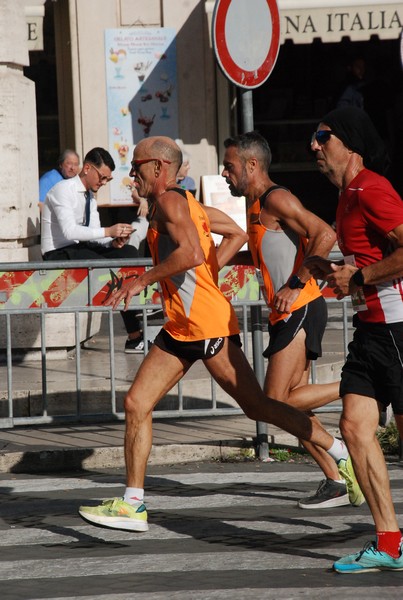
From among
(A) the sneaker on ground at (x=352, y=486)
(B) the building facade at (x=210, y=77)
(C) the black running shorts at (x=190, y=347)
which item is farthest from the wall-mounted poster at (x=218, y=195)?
(A) the sneaker on ground at (x=352, y=486)

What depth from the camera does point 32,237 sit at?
40.8 ft

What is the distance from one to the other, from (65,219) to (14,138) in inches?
33.5

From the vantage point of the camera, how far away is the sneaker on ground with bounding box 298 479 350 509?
7.36m

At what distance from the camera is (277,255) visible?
296 inches

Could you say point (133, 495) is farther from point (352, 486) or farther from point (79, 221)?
point (79, 221)

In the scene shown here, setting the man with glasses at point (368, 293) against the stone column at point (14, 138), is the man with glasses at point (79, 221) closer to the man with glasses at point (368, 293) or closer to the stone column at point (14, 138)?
the stone column at point (14, 138)

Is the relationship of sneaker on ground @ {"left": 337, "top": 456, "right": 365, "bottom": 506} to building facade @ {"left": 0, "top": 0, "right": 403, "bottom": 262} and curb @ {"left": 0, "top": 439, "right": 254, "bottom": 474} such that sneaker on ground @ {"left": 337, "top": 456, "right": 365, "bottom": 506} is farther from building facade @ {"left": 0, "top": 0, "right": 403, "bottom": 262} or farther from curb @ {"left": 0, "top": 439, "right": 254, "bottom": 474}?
building facade @ {"left": 0, "top": 0, "right": 403, "bottom": 262}

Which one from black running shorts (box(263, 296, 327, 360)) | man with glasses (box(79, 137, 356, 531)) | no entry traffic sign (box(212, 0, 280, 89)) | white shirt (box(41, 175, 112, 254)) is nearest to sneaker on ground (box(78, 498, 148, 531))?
man with glasses (box(79, 137, 356, 531))

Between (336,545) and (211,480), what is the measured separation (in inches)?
76.7

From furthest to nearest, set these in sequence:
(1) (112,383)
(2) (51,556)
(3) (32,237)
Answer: (3) (32,237) → (1) (112,383) → (2) (51,556)

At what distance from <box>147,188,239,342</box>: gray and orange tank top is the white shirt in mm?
4643

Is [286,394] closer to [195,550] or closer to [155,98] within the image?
[195,550]

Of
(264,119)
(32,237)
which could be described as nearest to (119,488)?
(32,237)

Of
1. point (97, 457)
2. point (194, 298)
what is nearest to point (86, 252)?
point (97, 457)
